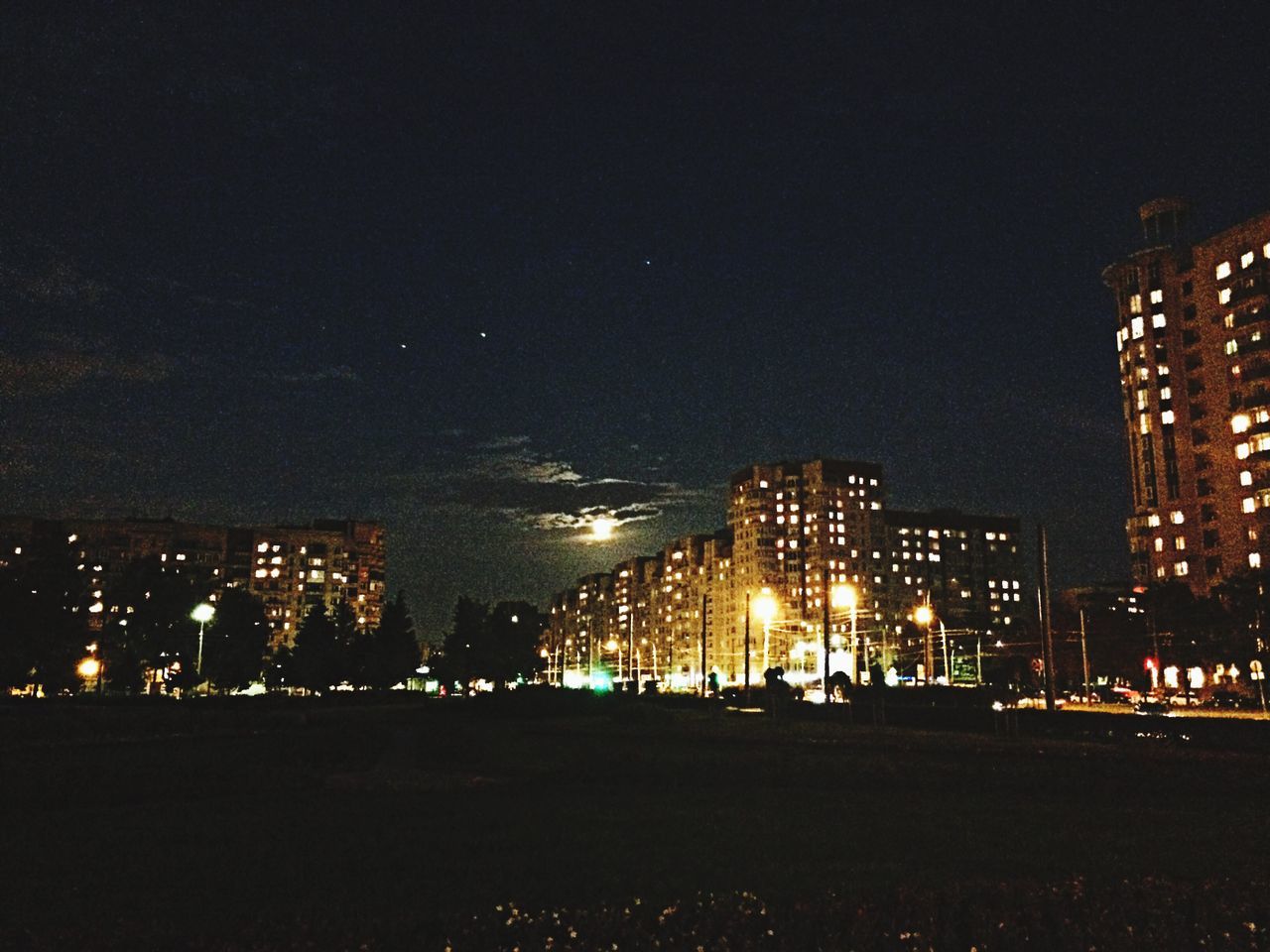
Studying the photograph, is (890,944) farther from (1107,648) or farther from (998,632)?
(998,632)

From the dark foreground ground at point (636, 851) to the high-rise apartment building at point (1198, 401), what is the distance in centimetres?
10298

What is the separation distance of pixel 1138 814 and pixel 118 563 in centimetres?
Result: 19437

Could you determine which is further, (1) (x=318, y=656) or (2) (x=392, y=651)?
(2) (x=392, y=651)

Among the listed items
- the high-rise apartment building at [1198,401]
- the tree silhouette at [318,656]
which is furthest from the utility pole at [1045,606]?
the high-rise apartment building at [1198,401]

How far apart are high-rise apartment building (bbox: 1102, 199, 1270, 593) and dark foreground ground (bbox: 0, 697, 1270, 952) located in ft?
338

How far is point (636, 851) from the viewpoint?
35.4 feet

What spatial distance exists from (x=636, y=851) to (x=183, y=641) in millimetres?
85714

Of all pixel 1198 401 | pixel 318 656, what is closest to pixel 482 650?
pixel 318 656

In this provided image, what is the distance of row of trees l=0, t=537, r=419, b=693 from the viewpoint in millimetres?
66500

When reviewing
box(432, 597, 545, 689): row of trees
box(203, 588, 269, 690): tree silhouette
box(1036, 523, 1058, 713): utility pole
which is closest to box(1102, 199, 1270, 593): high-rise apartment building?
box(432, 597, 545, 689): row of trees

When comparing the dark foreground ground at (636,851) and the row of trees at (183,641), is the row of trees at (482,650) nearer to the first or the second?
the row of trees at (183,641)

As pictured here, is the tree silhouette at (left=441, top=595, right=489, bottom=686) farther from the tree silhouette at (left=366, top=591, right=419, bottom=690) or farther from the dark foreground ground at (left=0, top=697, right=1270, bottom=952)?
the dark foreground ground at (left=0, top=697, right=1270, bottom=952)

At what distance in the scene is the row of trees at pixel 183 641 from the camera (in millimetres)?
66500

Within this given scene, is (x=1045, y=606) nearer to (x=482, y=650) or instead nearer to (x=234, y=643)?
(x=234, y=643)
